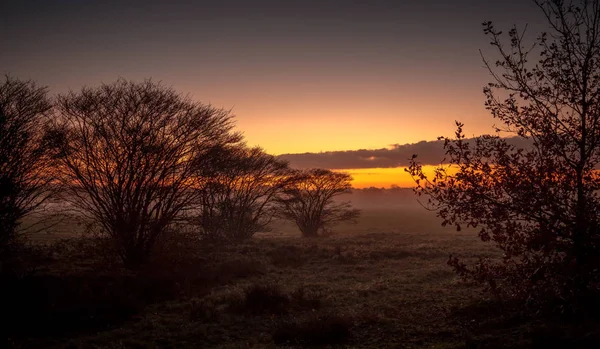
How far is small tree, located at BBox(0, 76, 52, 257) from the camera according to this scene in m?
17.0

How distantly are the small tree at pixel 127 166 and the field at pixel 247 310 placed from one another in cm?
218

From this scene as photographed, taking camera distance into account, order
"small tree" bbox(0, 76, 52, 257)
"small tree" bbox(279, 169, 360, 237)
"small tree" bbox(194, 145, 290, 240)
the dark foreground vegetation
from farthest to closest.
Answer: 1. "small tree" bbox(279, 169, 360, 237)
2. "small tree" bbox(194, 145, 290, 240)
3. "small tree" bbox(0, 76, 52, 257)
4. the dark foreground vegetation

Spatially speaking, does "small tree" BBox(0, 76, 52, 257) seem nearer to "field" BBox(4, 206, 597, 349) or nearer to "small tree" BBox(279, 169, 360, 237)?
"field" BBox(4, 206, 597, 349)

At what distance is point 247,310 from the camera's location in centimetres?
1427

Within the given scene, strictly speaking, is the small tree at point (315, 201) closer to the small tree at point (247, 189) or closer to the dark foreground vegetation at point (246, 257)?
the small tree at point (247, 189)

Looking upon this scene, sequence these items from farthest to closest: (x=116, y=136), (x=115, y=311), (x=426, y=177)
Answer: (x=116, y=136)
(x=115, y=311)
(x=426, y=177)

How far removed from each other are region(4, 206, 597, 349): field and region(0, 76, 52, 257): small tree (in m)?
3.00

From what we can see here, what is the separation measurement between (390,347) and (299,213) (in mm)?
40258

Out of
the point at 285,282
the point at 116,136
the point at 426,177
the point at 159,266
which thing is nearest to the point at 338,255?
the point at 285,282

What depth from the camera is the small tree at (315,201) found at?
157ft

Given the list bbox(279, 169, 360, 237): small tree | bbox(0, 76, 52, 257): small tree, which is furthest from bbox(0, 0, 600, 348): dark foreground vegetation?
bbox(279, 169, 360, 237): small tree

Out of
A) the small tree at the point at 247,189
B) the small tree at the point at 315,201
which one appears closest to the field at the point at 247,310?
the small tree at the point at 247,189

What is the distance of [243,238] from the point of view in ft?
132

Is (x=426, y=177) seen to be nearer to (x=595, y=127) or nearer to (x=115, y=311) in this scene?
(x=595, y=127)
